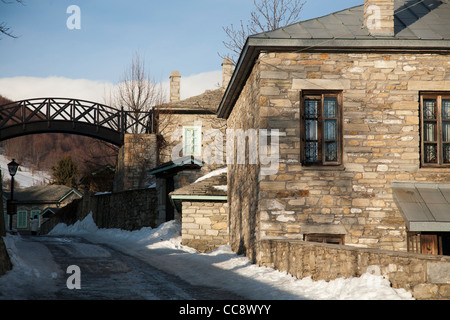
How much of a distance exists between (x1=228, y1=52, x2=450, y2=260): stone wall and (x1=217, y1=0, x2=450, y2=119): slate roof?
20cm

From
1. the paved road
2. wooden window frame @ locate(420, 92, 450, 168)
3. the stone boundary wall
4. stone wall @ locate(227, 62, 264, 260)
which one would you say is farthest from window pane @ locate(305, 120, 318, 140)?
the stone boundary wall

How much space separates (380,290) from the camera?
715cm

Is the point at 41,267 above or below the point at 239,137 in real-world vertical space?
below

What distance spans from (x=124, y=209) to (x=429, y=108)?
16846mm

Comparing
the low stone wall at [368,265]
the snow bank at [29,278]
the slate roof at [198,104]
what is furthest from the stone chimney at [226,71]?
the low stone wall at [368,265]

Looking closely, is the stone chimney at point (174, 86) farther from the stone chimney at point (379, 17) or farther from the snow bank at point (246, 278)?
the stone chimney at point (379, 17)

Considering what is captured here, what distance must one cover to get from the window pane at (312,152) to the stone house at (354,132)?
2cm

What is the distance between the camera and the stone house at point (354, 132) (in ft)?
39.8

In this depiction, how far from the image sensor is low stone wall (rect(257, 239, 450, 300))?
6805 millimetres

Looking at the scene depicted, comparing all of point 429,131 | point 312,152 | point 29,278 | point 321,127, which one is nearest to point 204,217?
point 312,152

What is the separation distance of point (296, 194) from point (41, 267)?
5.20 metres

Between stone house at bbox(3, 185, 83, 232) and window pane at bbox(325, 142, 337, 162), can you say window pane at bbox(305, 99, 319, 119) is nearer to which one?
window pane at bbox(325, 142, 337, 162)
